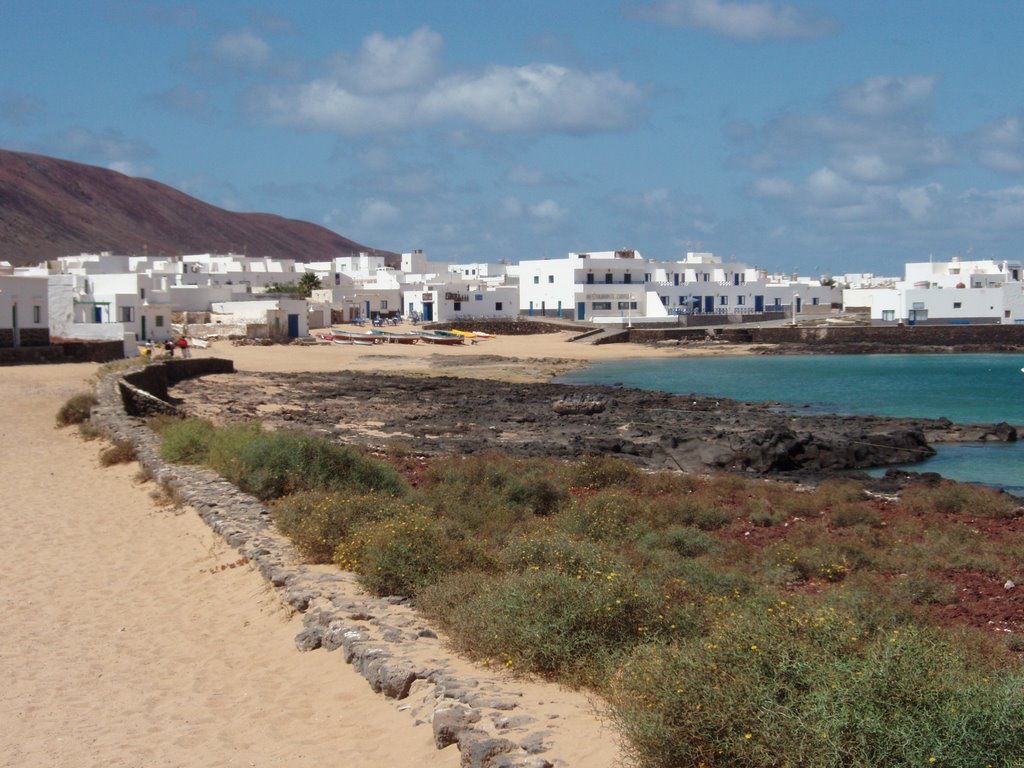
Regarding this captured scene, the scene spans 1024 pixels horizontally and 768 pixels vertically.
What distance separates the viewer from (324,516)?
11266 mm

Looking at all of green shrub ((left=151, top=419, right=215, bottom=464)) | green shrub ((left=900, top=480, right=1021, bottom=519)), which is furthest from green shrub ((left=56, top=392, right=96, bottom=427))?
green shrub ((left=900, top=480, right=1021, bottom=519))

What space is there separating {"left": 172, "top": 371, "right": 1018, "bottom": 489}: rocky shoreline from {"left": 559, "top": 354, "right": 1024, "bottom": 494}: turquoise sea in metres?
1.90

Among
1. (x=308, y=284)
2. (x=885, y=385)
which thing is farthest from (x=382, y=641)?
(x=308, y=284)

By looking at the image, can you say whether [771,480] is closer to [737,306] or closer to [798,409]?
[798,409]

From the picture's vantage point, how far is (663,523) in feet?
48.8

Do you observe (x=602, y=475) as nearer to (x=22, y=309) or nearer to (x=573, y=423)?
(x=573, y=423)

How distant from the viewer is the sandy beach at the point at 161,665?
652 cm

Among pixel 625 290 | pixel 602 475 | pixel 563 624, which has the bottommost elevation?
pixel 602 475

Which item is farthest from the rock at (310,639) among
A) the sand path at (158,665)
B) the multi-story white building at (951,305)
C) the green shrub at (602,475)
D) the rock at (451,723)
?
the multi-story white building at (951,305)

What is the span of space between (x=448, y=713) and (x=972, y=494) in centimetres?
1489

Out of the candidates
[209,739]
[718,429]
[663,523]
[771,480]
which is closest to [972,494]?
[771,480]

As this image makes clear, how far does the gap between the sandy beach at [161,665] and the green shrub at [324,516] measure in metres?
0.66

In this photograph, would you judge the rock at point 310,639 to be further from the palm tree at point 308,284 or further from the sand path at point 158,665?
the palm tree at point 308,284

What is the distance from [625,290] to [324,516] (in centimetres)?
8001
